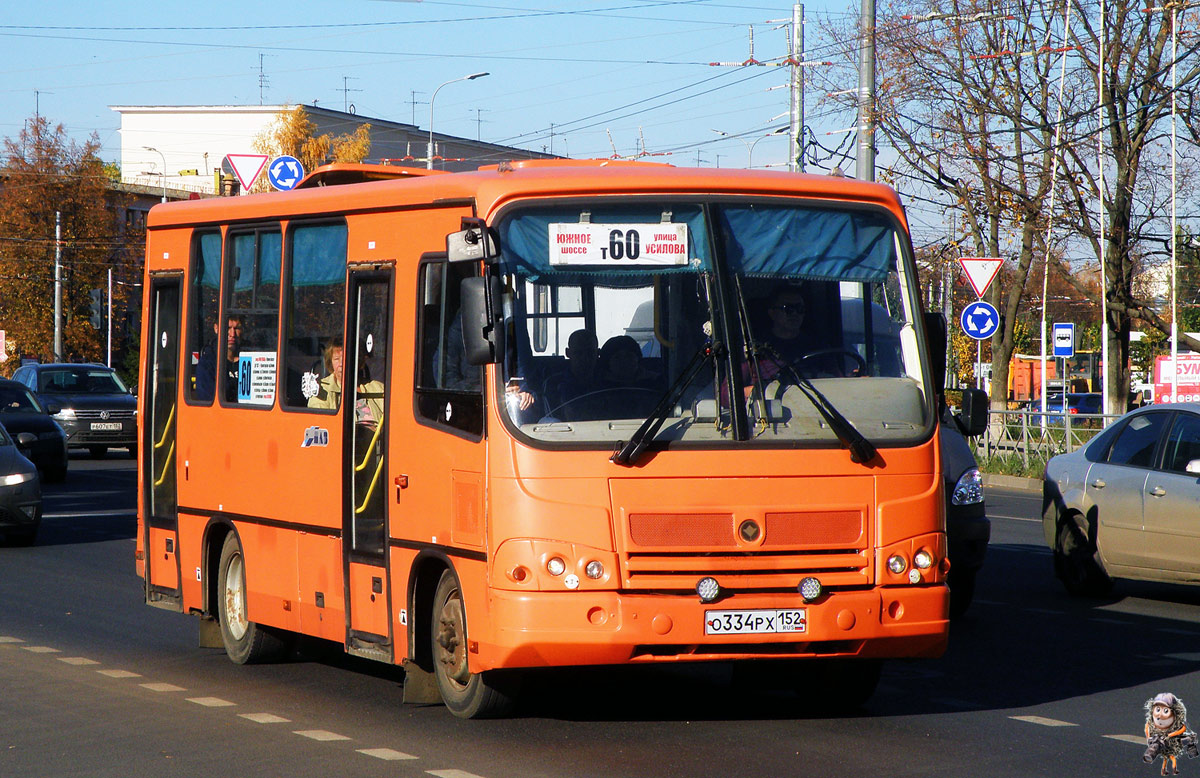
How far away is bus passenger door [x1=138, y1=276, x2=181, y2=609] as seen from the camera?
11.7 meters

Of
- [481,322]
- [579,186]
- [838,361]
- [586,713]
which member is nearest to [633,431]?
[481,322]

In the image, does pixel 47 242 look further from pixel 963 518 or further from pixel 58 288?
pixel 963 518

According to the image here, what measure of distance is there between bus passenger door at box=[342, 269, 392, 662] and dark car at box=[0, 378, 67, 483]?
19295 millimetres

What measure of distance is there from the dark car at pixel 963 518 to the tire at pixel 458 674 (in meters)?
4.85

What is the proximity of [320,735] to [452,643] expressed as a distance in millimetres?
771

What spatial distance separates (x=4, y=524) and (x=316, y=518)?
Answer: 32.4 feet

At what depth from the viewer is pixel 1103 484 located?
14.4m

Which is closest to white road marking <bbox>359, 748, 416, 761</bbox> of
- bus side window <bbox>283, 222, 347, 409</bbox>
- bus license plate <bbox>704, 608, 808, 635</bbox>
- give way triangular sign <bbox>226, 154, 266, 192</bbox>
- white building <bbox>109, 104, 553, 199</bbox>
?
bus license plate <bbox>704, 608, 808, 635</bbox>

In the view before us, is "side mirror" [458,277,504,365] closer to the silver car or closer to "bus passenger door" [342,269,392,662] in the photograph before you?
"bus passenger door" [342,269,392,662]

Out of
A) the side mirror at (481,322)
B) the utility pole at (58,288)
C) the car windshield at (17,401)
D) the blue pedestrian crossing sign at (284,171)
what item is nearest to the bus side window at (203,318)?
the side mirror at (481,322)

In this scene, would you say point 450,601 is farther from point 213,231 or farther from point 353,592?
point 213,231

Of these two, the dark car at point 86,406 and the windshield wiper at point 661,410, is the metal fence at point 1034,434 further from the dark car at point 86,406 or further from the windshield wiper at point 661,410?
the windshield wiper at point 661,410

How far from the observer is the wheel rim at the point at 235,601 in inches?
430

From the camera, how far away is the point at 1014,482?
30.2 meters
